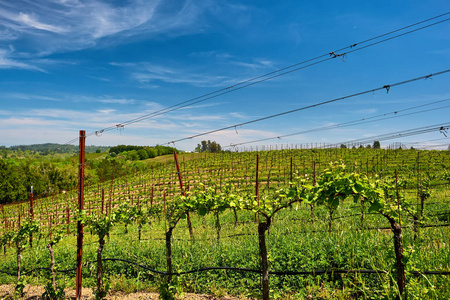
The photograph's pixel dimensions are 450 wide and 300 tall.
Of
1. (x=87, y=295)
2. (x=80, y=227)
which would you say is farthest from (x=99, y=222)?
(x=87, y=295)

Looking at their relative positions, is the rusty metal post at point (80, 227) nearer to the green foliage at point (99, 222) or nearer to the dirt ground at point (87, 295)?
the green foliage at point (99, 222)

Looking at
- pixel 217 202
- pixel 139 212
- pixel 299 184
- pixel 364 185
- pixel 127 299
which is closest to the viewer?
pixel 364 185

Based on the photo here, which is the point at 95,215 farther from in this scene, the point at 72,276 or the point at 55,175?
the point at 55,175

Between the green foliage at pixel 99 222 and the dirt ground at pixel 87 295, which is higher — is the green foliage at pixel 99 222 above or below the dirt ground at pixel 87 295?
above

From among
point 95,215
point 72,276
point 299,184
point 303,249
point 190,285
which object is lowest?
point 72,276

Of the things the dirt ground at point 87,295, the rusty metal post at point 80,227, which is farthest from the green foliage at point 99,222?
the dirt ground at point 87,295

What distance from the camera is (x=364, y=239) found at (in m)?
4.63

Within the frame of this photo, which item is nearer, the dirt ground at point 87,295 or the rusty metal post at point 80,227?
the dirt ground at point 87,295

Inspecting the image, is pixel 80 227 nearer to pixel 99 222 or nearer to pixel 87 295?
pixel 99 222

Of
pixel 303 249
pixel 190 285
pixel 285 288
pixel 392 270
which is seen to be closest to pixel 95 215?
pixel 190 285

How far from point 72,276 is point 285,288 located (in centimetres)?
508

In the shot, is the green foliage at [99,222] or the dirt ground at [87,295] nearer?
the dirt ground at [87,295]

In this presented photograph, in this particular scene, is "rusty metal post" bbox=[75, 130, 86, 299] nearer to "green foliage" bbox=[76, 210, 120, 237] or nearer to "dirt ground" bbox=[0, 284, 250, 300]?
"green foliage" bbox=[76, 210, 120, 237]

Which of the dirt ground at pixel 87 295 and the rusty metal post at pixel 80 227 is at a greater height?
the rusty metal post at pixel 80 227
